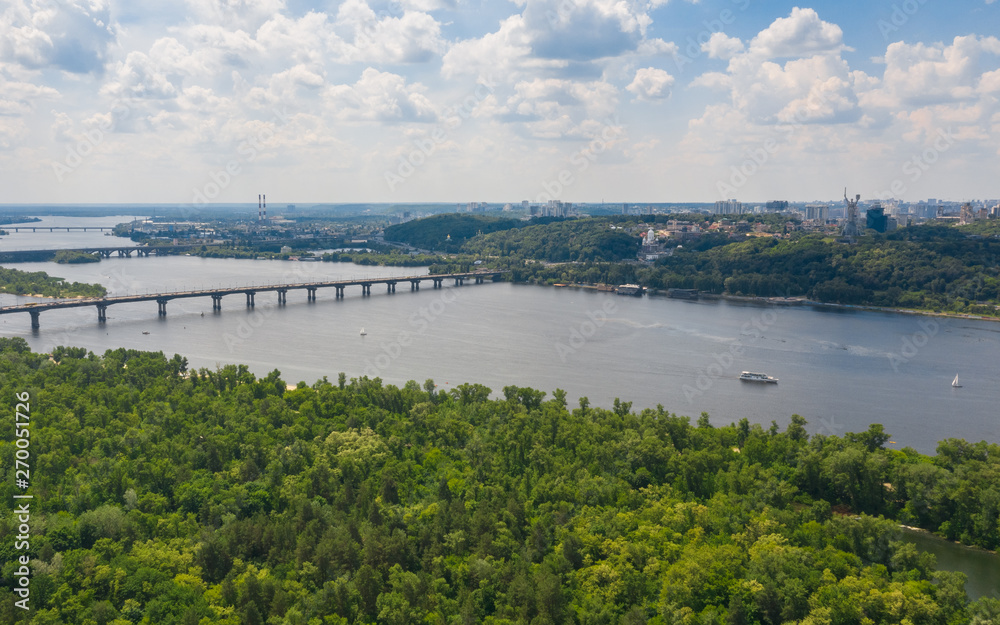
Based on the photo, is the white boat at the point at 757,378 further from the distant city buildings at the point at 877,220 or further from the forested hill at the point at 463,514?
the distant city buildings at the point at 877,220

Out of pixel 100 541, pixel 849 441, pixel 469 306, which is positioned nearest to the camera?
pixel 100 541

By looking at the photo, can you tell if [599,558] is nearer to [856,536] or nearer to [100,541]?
[856,536]

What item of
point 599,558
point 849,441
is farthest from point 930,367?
point 599,558

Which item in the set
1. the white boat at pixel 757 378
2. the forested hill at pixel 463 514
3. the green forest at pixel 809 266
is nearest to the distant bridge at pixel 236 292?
the green forest at pixel 809 266

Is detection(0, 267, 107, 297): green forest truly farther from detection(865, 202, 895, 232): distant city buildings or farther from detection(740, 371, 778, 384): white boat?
detection(865, 202, 895, 232): distant city buildings

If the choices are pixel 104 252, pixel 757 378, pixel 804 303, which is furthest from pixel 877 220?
pixel 104 252

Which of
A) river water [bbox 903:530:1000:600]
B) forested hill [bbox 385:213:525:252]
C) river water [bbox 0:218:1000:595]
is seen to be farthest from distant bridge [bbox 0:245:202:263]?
river water [bbox 903:530:1000:600]

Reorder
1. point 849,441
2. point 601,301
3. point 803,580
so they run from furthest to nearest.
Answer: point 601,301 < point 849,441 < point 803,580

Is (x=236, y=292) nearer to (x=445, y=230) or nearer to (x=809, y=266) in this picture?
(x=809, y=266)
